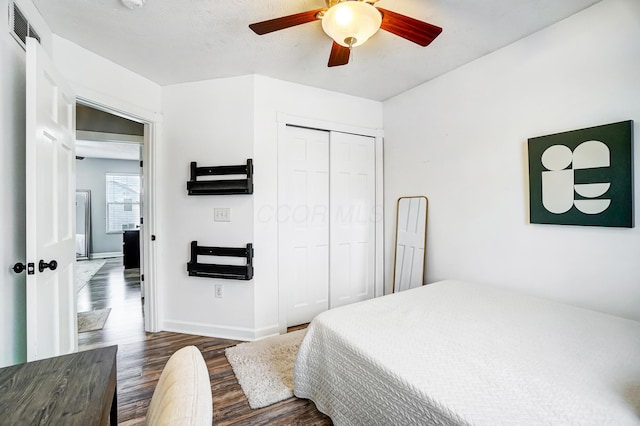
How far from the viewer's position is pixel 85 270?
5.41 m

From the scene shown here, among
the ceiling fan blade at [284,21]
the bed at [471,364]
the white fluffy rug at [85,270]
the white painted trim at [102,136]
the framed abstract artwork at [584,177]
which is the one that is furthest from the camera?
the white fluffy rug at [85,270]

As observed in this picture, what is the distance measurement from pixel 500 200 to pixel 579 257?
0.61m

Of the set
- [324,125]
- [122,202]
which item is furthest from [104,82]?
[122,202]

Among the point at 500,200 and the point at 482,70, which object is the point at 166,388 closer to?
the point at 500,200

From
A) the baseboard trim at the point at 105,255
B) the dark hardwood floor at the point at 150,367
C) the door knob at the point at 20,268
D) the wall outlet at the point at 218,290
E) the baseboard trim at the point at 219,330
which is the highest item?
the door knob at the point at 20,268

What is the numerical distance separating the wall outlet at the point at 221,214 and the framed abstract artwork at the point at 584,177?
2445 mm

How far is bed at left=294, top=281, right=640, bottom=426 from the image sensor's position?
2.97ft

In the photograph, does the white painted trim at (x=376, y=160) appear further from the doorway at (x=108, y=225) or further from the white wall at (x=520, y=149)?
the doorway at (x=108, y=225)

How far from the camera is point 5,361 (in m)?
1.36

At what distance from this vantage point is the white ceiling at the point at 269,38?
1.70 metres

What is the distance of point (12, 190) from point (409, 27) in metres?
2.27

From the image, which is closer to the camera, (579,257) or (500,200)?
(579,257)

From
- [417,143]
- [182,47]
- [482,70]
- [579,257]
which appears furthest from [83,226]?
[579,257]

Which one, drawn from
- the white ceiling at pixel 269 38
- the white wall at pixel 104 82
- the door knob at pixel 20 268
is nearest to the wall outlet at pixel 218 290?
the door knob at pixel 20 268
